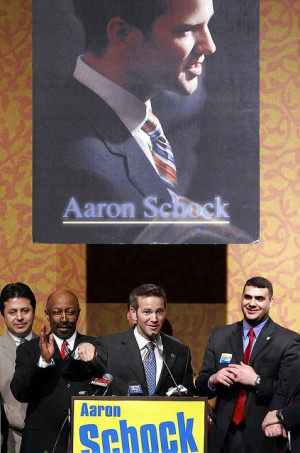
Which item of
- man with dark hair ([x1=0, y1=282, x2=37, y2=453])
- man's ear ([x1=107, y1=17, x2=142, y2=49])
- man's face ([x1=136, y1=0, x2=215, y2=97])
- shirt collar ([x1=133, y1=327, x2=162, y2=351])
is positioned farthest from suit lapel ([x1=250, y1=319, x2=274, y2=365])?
man's ear ([x1=107, y1=17, x2=142, y2=49])

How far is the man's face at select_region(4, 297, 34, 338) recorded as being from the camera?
4242mm

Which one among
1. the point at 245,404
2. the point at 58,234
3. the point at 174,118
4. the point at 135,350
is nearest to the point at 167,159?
the point at 174,118

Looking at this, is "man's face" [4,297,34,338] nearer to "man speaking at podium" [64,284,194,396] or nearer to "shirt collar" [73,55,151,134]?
"man speaking at podium" [64,284,194,396]

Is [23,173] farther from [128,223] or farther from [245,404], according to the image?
[245,404]

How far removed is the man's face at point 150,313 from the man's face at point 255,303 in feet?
1.34

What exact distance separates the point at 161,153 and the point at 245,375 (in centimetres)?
111

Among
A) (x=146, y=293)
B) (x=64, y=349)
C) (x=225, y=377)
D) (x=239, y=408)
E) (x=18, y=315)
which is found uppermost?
(x=146, y=293)

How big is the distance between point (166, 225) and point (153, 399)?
1.12 m

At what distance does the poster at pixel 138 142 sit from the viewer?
13.7 feet

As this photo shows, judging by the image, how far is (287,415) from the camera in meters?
3.66

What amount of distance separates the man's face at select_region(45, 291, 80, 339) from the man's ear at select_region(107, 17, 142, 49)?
1.20 metres

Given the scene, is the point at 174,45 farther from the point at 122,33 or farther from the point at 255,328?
the point at 255,328

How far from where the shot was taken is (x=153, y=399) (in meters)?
3.26

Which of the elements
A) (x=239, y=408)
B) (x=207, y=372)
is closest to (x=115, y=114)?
(x=207, y=372)
